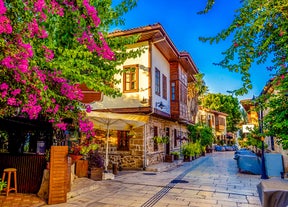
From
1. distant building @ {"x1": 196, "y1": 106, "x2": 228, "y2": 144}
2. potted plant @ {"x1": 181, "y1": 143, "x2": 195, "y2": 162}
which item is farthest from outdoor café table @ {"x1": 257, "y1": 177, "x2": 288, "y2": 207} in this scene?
distant building @ {"x1": 196, "y1": 106, "x2": 228, "y2": 144}

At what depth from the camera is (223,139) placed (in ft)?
145

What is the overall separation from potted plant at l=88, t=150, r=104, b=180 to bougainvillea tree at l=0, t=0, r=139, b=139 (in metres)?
2.75

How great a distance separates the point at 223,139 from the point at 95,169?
129 ft

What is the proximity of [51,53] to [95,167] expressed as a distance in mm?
5917

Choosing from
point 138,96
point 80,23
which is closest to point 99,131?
point 138,96

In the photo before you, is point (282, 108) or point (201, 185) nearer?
point (282, 108)

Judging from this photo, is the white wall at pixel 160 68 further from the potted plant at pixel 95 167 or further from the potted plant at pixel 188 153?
the potted plant at pixel 95 167

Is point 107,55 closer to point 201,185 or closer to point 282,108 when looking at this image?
point 282,108

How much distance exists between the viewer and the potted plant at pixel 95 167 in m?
9.18

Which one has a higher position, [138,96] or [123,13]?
[123,13]

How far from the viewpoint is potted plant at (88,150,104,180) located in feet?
30.1

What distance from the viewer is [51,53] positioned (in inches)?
189

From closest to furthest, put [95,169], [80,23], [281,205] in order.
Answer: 1. [281,205]
2. [80,23]
3. [95,169]

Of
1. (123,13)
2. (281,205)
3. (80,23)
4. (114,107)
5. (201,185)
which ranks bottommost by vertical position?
(201,185)
